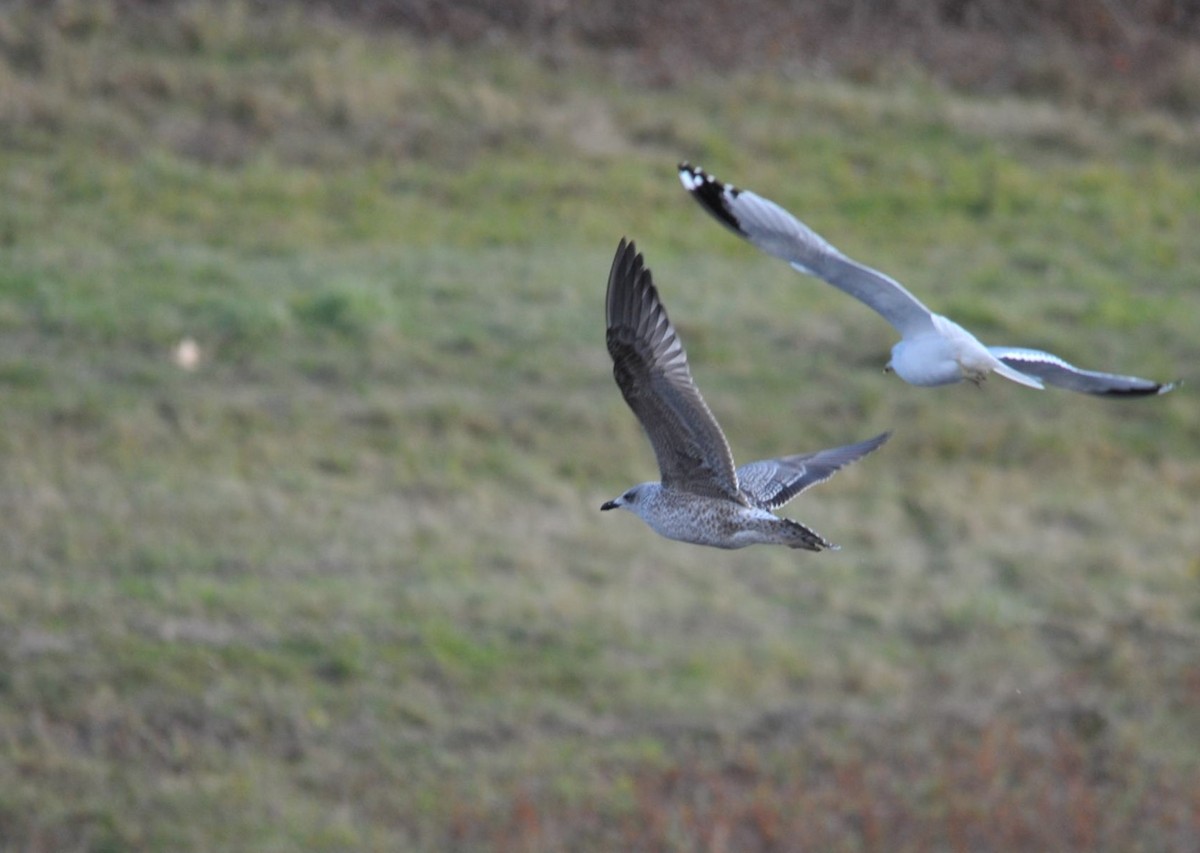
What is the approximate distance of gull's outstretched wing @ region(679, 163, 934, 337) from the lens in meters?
5.38

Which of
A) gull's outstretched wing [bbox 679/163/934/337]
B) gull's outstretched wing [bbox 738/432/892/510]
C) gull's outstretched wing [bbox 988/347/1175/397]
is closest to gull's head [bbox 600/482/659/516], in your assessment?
gull's outstretched wing [bbox 738/432/892/510]

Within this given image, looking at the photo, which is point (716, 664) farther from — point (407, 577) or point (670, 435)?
point (670, 435)

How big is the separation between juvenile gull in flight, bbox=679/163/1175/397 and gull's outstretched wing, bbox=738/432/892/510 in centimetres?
68

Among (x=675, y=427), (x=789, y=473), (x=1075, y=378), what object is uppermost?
(x=1075, y=378)

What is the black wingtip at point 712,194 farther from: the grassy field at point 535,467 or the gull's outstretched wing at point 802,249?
the grassy field at point 535,467

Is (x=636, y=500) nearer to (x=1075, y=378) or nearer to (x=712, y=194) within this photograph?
(x=712, y=194)

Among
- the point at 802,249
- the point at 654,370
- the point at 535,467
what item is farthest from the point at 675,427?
the point at 535,467

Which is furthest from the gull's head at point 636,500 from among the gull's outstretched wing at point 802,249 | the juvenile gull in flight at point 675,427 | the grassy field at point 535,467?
the grassy field at point 535,467

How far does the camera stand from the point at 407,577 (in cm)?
1170

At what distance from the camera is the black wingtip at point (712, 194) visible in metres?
5.66

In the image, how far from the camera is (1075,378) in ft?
16.7

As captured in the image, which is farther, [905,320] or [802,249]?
[802,249]

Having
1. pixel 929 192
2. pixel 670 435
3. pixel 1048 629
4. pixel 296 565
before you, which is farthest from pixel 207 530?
pixel 929 192

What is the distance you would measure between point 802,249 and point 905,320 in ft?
1.26
